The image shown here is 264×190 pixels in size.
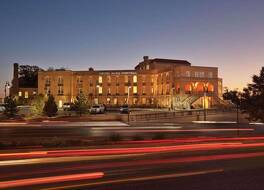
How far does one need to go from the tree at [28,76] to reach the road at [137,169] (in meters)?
119

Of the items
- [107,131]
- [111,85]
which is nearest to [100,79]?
[111,85]

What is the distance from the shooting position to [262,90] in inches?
1121

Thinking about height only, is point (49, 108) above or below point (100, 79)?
below

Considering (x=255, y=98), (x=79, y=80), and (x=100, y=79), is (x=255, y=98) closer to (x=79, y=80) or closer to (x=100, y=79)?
(x=100, y=79)

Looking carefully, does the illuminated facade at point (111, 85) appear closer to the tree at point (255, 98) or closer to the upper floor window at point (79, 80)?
the upper floor window at point (79, 80)

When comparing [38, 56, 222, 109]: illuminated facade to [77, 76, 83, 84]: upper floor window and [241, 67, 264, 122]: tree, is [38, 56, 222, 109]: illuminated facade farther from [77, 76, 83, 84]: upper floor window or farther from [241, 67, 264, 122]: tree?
[241, 67, 264, 122]: tree

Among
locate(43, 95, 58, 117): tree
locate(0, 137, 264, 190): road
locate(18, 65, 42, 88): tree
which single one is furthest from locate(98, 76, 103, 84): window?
locate(0, 137, 264, 190): road

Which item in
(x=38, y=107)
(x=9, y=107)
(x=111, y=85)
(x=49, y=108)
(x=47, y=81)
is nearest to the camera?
(x=49, y=108)

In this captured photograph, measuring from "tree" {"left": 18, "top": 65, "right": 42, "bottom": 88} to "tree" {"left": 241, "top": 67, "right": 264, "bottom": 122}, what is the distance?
10919 cm

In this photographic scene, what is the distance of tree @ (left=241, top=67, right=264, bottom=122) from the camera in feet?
93.4

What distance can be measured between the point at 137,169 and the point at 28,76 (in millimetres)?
129280

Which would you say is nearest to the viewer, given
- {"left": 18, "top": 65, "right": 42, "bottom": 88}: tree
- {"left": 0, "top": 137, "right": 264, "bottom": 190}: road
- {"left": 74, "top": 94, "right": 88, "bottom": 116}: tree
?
{"left": 0, "top": 137, "right": 264, "bottom": 190}: road

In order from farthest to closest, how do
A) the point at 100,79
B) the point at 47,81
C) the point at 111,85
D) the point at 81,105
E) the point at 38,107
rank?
the point at 47,81, the point at 100,79, the point at 111,85, the point at 81,105, the point at 38,107

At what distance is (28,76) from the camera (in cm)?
13612
